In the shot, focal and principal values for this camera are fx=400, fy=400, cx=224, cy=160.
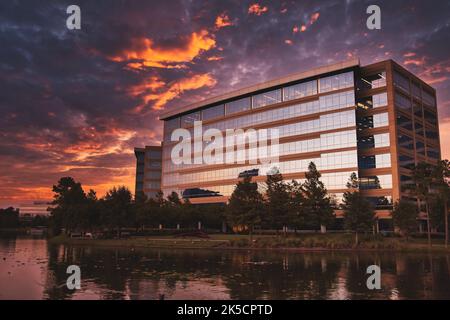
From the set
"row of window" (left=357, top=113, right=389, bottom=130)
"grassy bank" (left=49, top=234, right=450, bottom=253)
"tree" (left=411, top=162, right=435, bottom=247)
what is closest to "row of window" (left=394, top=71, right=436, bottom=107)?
"row of window" (left=357, top=113, right=389, bottom=130)

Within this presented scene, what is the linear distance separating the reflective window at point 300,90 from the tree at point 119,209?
168ft

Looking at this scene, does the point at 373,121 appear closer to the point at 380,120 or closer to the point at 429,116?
the point at 380,120

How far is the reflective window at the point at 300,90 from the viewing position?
4143 inches

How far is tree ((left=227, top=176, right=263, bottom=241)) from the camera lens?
71.6 meters

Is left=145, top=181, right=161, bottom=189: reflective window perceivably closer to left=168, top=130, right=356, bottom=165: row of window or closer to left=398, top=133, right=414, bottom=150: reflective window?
left=168, top=130, right=356, bottom=165: row of window

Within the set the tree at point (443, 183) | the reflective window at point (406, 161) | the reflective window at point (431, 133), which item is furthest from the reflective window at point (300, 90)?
the tree at point (443, 183)

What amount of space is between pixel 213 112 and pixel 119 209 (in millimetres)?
57377

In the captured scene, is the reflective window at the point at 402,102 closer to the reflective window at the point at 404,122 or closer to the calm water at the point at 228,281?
the reflective window at the point at 404,122

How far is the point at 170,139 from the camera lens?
490ft
